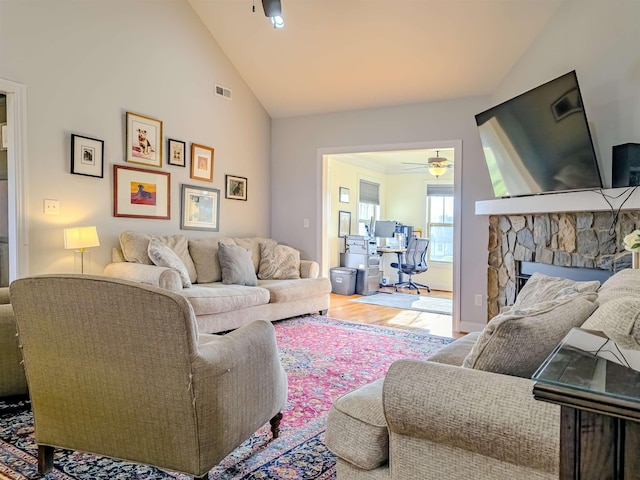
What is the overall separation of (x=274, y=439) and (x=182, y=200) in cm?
314

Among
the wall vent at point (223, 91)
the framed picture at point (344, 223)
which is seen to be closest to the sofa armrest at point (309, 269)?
the wall vent at point (223, 91)

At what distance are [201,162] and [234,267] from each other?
4.19ft

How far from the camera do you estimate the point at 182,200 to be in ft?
14.9

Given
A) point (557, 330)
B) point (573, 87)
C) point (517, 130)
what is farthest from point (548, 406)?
point (517, 130)

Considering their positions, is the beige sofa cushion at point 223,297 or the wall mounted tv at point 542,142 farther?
the beige sofa cushion at point 223,297

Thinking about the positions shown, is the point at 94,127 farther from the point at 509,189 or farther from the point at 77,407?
the point at 509,189

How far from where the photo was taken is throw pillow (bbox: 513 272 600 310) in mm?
1838

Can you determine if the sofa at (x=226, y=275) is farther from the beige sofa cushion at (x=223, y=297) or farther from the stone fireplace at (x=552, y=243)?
the stone fireplace at (x=552, y=243)

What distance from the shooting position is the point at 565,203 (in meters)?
3.04

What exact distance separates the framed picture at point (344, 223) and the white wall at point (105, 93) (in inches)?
101

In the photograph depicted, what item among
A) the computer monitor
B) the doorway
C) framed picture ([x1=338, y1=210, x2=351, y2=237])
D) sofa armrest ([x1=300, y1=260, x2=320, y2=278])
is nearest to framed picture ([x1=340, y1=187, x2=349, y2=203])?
the doorway

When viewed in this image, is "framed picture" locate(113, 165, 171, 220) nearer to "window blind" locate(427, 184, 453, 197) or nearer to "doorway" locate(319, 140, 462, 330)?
"doorway" locate(319, 140, 462, 330)

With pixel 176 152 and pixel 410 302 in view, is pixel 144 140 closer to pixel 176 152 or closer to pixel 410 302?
pixel 176 152

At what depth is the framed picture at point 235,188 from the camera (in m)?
5.08
